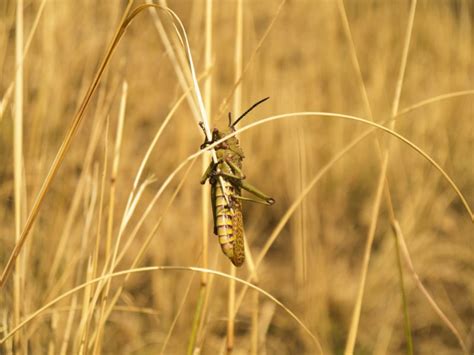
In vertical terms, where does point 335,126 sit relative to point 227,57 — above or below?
below

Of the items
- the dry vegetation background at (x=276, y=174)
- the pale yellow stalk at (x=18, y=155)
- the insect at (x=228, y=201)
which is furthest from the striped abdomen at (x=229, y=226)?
the dry vegetation background at (x=276, y=174)

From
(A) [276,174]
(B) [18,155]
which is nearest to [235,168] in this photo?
(B) [18,155]

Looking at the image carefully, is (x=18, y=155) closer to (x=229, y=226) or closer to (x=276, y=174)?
(x=229, y=226)

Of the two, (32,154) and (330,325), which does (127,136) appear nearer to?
(32,154)

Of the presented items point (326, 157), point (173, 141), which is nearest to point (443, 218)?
point (326, 157)

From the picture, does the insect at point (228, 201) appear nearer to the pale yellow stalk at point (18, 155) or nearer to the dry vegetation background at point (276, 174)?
the pale yellow stalk at point (18, 155)

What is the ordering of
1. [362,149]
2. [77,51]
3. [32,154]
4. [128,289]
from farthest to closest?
[362,149] → [77,51] → [128,289] → [32,154]
